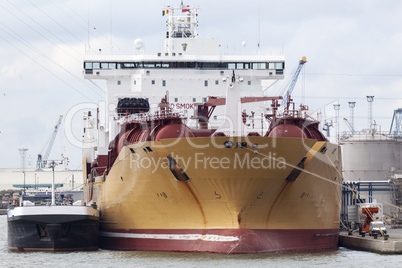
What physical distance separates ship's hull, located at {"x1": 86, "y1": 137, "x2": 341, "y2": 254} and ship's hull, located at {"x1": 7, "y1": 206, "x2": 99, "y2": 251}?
2294mm

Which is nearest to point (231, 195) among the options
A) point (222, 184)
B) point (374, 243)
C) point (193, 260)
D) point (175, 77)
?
point (222, 184)

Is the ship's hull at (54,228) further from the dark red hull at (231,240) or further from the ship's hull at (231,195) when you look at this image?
the ship's hull at (231,195)

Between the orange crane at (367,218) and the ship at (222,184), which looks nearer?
the ship at (222,184)

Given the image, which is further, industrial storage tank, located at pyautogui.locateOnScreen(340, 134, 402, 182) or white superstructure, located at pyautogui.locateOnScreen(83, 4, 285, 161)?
industrial storage tank, located at pyautogui.locateOnScreen(340, 134, 402, 182)

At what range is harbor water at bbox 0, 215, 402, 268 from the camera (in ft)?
84.1

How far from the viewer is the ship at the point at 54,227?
3023 cm

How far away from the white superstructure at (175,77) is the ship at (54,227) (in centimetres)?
751

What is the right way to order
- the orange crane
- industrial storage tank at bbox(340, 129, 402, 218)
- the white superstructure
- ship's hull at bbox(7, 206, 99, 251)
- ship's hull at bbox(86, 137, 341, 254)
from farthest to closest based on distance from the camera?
industrial storage tank at bbox(340, 129, 402, 218) → the white superstructure → the orange crane → ship's hull at bbox(7, 206, 99, 251) → ship's hull at bbox(86, 137, 341, 254)

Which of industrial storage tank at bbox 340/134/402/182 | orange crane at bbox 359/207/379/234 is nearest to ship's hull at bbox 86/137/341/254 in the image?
orange crane at bbox 359/207/379/234

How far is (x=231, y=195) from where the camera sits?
26.8 metres

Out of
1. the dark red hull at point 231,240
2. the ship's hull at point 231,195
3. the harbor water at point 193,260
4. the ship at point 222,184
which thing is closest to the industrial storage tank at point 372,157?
the ship at point 222,184

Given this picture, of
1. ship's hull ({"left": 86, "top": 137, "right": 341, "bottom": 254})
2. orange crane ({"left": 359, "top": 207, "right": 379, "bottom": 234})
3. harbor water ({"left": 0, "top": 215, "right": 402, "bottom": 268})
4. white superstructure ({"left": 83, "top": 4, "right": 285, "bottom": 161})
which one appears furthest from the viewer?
white superstructure ({"left": 83, "top": 4, "right": 285, "bottom": 161})

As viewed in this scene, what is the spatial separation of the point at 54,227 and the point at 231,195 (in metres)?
7.86

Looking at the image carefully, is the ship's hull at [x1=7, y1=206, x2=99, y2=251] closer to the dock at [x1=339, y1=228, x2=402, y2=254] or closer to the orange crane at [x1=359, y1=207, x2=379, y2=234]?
the dock at [x1=339, y1=228, x2=402, y2=254]
